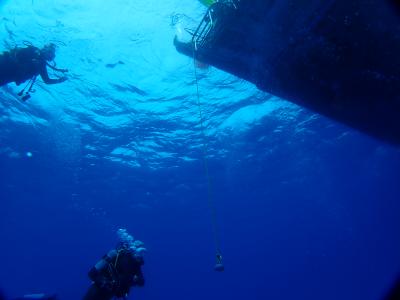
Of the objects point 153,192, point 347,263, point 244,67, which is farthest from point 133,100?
point 347,263

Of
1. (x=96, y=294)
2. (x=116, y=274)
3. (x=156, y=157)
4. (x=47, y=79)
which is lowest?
(x=96, y=294)

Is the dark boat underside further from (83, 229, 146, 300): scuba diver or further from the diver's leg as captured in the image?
the diver's leg

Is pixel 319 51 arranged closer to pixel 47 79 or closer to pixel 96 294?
pixel 47 79

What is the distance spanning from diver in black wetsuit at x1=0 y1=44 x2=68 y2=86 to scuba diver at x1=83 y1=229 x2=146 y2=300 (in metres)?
5.17

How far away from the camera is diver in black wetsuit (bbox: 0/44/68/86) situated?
8.31 m

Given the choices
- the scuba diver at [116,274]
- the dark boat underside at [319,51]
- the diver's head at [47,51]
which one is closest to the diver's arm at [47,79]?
the diver's head at [47,51]

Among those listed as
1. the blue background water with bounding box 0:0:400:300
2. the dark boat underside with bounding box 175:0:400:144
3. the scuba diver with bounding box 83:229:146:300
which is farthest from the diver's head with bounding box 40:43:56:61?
the scuba diver with bounding box 83:229:146:300

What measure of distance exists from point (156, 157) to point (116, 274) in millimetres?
22769

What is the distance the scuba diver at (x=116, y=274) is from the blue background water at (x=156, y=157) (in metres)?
4.80

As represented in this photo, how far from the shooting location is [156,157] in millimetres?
29312

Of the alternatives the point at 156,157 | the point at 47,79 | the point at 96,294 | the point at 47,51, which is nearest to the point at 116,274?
the point at 96,294

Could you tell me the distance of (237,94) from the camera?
66.6 feet

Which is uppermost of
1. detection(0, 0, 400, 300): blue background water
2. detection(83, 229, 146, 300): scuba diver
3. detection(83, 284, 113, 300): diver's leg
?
detection(0, 0, 400, 300): blue background water

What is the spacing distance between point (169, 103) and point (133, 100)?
235cm
